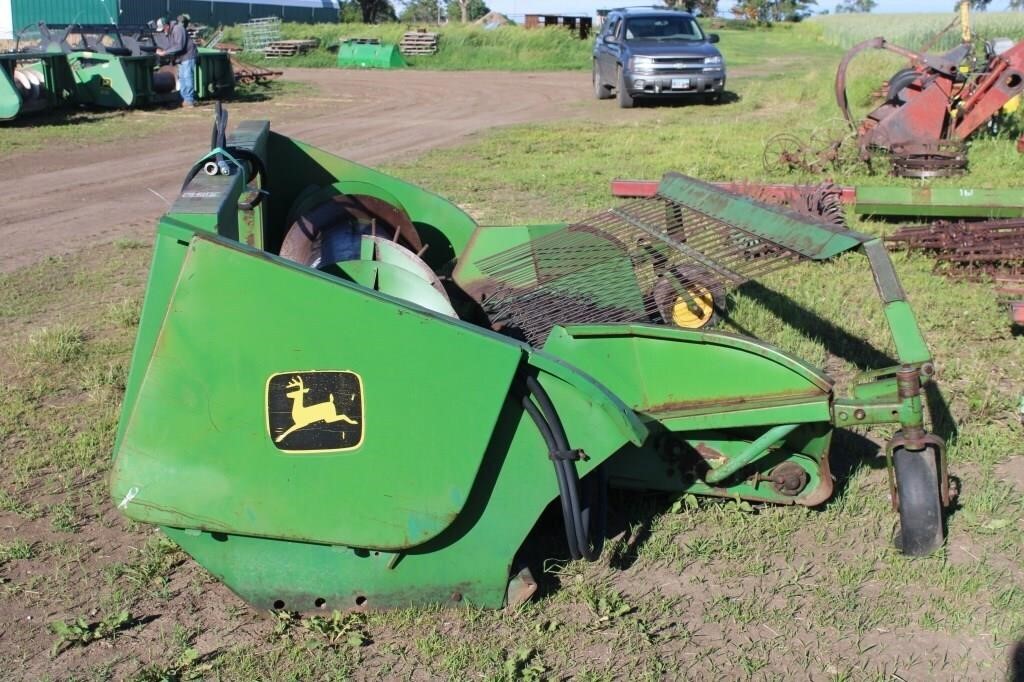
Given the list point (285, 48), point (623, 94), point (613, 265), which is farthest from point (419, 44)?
point (613, 265)

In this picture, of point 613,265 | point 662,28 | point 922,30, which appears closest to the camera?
point 613,265

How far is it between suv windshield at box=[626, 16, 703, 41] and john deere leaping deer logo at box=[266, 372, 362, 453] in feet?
57.1

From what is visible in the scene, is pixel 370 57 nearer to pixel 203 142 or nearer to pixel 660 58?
pixel 660 58

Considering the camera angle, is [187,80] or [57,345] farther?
[187,80]

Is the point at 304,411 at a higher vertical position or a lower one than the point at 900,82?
lower

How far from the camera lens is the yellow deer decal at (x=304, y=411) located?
288cm

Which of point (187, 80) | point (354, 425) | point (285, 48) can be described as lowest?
point (354, 425)

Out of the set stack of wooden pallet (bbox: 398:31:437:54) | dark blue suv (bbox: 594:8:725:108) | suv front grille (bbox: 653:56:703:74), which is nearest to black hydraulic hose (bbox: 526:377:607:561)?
dark blue suv (bbox: 594:8:725:108)

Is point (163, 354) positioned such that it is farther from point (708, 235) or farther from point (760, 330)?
point (760, 330)

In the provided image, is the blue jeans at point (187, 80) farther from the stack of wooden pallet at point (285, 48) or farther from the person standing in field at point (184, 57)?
the stack of wooden pallet at point (285, 48)

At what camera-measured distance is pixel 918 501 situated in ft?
11.3

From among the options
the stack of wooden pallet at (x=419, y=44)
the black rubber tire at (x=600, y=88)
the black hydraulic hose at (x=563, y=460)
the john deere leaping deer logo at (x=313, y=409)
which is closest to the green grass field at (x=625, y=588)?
the black hydraulic hose at (x=563, y=460)

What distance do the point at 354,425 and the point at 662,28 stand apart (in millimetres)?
17906

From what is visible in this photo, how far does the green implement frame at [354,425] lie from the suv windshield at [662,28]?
1671 centimetres
